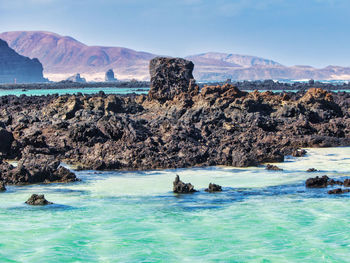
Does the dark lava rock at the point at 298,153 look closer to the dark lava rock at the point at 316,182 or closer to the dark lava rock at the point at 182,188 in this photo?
the dark lava rock at the point at 316,182

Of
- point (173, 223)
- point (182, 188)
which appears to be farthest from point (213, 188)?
point (173, 223)

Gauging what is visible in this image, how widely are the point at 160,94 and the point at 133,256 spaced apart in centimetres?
2362

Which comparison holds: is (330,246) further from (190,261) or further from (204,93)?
(204,93)

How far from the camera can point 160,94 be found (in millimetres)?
31516

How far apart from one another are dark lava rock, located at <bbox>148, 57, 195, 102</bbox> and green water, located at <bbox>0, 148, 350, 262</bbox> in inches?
735

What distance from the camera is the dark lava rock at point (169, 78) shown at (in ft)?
103

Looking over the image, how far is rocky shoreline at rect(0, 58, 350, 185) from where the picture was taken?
14.6 m

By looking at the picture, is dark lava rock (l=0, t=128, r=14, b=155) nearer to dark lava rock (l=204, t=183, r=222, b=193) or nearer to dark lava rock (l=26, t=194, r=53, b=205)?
dark lava rock (l=26, t=194, r=53, b=205)

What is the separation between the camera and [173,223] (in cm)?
966

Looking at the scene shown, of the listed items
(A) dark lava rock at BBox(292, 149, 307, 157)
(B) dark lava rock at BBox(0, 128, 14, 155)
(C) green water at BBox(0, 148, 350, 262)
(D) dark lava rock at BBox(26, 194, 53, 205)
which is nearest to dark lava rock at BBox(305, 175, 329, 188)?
(C) green water at BBox(0, 148, 350, 262)

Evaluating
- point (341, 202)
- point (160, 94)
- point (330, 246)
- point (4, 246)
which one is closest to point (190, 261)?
point (330, 246)

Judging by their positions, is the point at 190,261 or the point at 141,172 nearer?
the point at 190,261

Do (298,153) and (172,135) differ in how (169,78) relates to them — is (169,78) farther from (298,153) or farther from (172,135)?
(298,153)

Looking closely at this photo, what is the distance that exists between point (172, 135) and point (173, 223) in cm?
729
